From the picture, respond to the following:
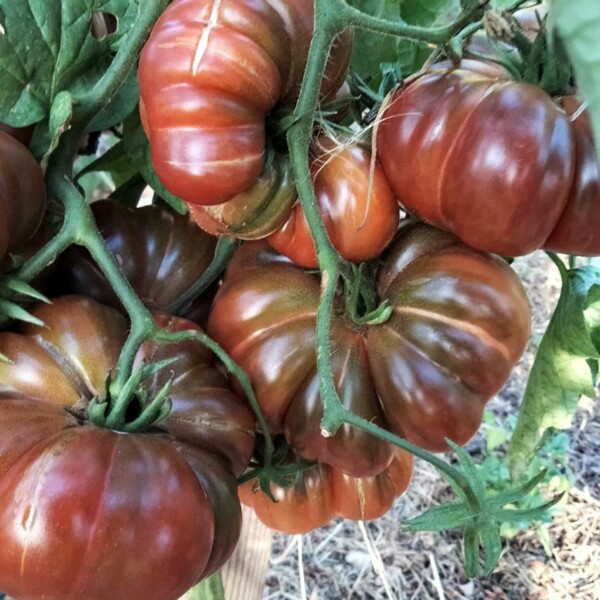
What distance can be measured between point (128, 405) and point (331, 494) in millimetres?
261

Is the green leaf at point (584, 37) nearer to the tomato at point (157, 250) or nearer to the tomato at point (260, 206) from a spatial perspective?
the tomato at point (260, 206)

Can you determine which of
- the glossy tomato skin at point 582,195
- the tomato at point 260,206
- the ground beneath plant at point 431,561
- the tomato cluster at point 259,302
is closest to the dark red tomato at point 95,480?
the tomato cluster at point 259,302

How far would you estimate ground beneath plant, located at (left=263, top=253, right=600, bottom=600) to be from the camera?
136cm

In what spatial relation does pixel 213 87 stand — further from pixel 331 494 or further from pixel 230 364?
pixel 331 494

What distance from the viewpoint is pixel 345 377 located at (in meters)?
0.51

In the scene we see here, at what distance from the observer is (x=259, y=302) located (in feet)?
1.71

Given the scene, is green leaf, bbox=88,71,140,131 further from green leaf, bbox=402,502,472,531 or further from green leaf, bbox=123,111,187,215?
green leaf, bbox=402,502,472,531

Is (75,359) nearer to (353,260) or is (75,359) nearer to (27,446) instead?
(27,446)

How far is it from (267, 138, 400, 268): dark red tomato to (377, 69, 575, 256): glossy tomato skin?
0.01 m

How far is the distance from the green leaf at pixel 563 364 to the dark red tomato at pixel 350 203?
178 millimetres

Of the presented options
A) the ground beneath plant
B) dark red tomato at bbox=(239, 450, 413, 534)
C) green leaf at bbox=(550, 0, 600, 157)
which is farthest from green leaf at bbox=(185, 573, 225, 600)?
the ground beneath plant

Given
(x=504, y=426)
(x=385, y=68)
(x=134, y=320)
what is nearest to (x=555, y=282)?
(x=504, y=426)

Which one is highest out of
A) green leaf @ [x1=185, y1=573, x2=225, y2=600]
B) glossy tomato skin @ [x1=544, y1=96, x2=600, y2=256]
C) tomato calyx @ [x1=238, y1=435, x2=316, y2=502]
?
glossy tomato skin @ [x1=544, y1=96, x2=600, y2=256]

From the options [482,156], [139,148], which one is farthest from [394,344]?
[139,148]
